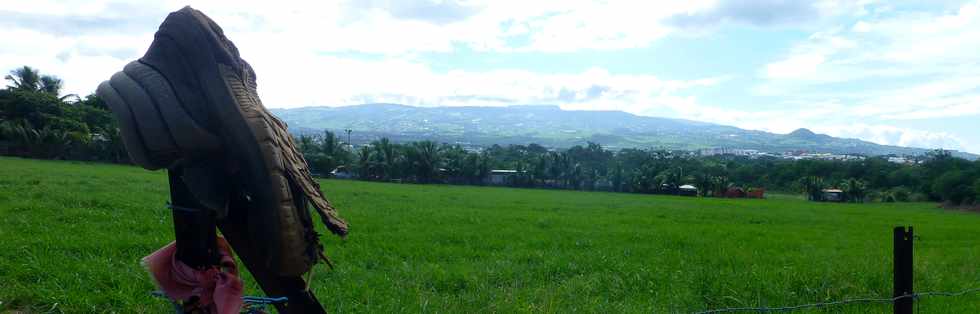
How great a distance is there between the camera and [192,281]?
1423 millimetres

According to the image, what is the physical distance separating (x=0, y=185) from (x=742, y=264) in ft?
49.4

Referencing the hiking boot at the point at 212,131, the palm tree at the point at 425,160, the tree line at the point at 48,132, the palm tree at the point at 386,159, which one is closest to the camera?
the hiking boot at the point at 212,131

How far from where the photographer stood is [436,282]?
6.35m

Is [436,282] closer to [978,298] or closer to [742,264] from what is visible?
[742,264]

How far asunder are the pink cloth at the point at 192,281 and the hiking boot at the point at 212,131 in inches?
5.0

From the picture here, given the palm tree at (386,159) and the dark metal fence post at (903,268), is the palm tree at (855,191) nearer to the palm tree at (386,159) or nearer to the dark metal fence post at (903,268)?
the palm tree at (386,159)

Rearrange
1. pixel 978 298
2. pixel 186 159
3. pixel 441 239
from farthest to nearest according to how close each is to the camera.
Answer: pixel 441 239, pixel 978 298, pixel 186 159

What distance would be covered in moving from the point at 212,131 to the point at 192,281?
1.15 ft

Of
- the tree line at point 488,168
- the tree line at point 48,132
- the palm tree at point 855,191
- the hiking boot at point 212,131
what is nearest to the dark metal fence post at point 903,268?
the hiking boot at point 212,131

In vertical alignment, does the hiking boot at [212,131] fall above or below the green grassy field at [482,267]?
above

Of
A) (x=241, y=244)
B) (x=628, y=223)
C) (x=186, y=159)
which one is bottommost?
(x=628, y=223)

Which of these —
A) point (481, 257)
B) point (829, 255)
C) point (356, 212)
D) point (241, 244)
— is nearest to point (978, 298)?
point (829, 255)

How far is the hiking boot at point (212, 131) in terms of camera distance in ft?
4.18

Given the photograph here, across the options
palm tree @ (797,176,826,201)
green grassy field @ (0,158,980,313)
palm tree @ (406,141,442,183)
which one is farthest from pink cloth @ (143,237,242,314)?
palm tree @ (797,176,826,201)
